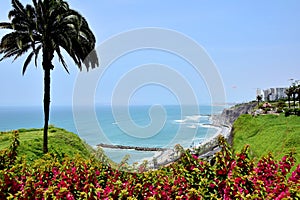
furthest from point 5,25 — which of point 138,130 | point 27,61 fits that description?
point 138,130

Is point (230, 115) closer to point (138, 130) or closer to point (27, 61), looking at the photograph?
point (138, 130)

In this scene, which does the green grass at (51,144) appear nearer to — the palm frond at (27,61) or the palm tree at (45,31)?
the palm tree at (45,31)

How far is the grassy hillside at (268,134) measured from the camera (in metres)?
17.2

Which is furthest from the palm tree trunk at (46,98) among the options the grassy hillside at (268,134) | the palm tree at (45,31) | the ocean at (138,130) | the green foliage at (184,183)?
the grassy hillside at (268,134)

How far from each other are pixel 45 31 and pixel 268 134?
644 inches

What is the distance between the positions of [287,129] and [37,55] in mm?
16546

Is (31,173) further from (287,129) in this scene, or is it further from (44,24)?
(287,129)

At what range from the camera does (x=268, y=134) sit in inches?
826

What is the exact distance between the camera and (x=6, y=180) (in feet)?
13.0

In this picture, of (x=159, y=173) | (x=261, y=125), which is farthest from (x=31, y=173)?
(x=261, y=125)

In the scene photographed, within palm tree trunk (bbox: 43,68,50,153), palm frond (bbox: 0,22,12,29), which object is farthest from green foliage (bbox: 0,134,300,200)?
palm frond (bbox: 0,22,12,29)

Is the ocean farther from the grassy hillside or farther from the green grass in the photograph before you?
the grassy hillside

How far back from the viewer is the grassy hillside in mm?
17188

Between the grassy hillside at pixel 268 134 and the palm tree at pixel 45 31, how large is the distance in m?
12.1
